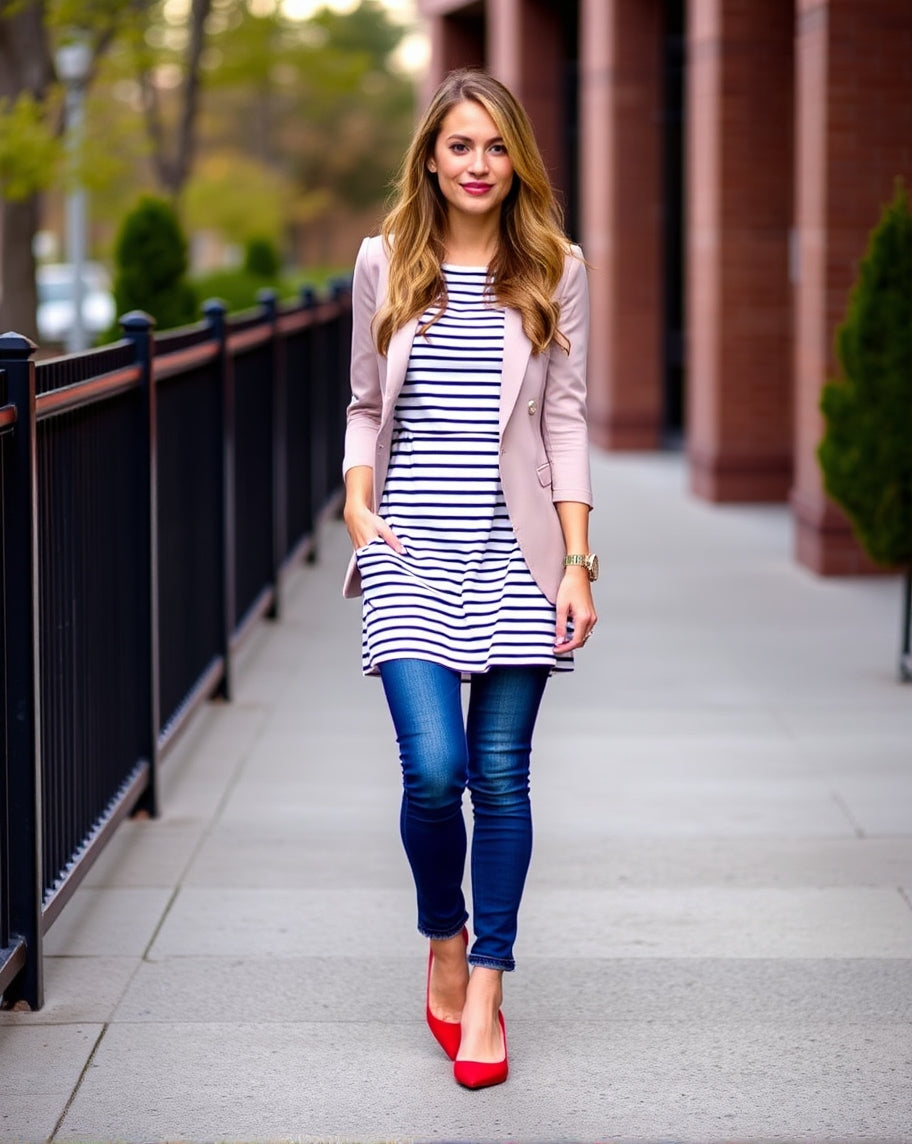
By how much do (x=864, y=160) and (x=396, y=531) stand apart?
780 centimetres

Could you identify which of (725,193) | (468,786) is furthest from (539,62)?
A: (468,786)

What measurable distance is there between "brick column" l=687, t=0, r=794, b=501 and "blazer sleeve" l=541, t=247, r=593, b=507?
34.6ft

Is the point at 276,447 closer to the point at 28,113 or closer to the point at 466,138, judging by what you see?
the point at 466,138

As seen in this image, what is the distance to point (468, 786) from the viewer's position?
13.8 feet

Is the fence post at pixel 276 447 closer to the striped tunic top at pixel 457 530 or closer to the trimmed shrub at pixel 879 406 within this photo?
the trimmed shrub at pixel 879 406

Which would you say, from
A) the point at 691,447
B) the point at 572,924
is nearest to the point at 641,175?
the point at 691,447

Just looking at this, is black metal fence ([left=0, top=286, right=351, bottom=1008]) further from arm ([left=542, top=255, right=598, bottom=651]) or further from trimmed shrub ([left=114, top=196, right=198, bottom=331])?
trimmed shrub ([left=114, top=196, right=198, bottom=331])

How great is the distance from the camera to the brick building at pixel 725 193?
11367 mm

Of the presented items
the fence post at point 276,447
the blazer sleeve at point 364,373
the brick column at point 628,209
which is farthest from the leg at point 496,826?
the brick column at point 628,209

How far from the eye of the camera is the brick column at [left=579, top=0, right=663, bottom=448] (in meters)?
18.4

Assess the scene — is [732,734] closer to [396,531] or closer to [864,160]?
[396,531]

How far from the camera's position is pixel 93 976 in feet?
16.4

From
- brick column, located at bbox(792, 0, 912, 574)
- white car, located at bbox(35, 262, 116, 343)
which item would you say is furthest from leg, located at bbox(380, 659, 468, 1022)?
white car, located at bbox(35, 262, 116, 343)

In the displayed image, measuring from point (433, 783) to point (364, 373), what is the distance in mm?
858
